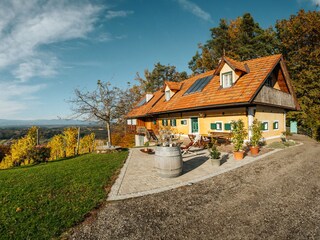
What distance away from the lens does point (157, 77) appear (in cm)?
4591

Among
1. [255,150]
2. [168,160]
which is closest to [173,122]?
[255,150]

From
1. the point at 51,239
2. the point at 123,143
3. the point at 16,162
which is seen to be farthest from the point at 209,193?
the point at 16,162

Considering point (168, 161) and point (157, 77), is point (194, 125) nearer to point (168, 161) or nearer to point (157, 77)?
point (168, 161)

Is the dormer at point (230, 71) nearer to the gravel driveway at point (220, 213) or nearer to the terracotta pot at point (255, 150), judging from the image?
the terracotta pot at point (255, 150)

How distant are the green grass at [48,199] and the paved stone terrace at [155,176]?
0.56 m

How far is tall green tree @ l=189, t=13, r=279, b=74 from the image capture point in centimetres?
3119

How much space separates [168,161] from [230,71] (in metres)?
11.4

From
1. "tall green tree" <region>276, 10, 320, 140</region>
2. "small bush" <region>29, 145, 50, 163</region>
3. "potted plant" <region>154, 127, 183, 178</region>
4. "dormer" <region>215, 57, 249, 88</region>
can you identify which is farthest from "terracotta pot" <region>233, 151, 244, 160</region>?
"tall green tree" <region>276, 10, 320, 140</region>

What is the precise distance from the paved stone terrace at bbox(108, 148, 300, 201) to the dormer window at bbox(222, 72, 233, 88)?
6859 millimetres

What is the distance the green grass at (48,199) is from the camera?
13.7ft

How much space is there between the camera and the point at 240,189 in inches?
247

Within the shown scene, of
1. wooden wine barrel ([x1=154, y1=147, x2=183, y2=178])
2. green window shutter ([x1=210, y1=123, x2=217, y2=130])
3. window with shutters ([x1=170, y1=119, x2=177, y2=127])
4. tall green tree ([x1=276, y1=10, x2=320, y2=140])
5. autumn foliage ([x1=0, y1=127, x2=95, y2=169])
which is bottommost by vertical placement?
autumn foliage ([x1=0, y1=127, x2=95, y2=169])

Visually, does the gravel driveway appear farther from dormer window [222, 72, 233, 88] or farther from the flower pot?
dormer window [222, 72, 233, 88]

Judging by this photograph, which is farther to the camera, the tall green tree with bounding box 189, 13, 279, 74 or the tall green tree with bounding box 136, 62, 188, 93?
the tall green tree with bounding box 136, 62, 188, 93
